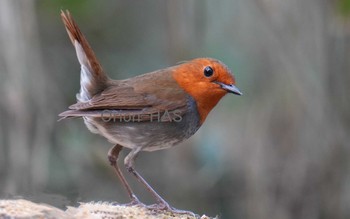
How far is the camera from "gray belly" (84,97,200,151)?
14.5ft

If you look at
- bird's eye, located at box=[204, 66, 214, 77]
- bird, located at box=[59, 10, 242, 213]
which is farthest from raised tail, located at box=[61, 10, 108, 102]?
bird's eye, located at box=[204, 66, 214, 77]

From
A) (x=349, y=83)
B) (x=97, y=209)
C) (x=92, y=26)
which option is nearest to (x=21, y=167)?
(x=92, y=26)

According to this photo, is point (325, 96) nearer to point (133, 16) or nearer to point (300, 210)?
point (300, 210)

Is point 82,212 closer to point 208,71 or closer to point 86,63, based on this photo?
point 86,63

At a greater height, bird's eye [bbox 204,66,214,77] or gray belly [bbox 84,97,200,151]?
bird's eye [bbox 204,66,214,77]

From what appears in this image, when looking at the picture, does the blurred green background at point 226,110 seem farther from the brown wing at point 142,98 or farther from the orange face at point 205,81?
the orange face at point 205,81

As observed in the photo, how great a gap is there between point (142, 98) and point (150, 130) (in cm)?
19

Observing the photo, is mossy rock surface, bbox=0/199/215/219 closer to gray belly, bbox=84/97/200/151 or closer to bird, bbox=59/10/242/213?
bird, bbox=59/10/242/213

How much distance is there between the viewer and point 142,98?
4.45 metres

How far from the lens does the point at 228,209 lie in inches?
268

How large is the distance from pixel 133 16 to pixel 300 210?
2.39m

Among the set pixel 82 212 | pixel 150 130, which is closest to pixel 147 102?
pixel 150 130

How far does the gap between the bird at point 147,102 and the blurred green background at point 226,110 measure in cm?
146

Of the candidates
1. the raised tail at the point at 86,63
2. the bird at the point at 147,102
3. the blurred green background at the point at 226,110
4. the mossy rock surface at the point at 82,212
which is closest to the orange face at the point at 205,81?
the bird at the point at 147,102
